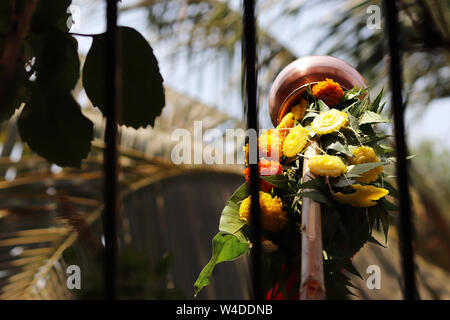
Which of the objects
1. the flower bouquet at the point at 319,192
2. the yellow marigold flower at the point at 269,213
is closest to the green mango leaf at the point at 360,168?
the flower bouquet at the point at 319,192

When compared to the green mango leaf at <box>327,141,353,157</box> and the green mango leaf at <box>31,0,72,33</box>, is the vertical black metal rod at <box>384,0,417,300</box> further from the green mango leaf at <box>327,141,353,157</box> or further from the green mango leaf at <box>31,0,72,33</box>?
the green mango leaf at <box>31,0,72,33</box>

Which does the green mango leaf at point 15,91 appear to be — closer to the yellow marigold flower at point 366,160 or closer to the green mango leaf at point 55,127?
the green mango leaf at point 55,127

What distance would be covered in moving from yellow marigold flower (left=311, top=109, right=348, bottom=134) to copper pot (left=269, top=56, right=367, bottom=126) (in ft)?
0.28

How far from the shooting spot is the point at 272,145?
2.00 ft

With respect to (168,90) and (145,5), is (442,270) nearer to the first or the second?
(168,90)

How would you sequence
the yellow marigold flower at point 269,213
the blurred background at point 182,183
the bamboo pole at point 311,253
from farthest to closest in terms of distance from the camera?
the blurred background at point 182,183, the yellow marigold flower at point 269,213, the bamboo pole at point 311,253

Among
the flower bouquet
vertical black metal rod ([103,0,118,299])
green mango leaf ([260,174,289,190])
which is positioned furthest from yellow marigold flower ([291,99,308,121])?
vertical black metal rod ([103,0,118,299])

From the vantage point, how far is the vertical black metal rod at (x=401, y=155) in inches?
16.4

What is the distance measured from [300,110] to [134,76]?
0.27m

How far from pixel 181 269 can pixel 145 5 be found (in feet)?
6.21

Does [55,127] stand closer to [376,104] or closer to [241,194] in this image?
[241,194]

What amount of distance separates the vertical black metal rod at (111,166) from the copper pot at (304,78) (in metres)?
0.31

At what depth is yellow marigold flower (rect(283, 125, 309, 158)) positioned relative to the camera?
56 centimetres
